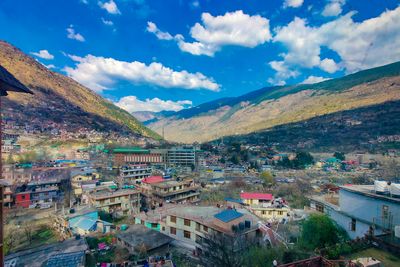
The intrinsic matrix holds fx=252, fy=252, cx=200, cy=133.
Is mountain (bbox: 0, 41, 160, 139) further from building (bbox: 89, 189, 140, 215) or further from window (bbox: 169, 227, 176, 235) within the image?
window (bbox: 169, 227, 176, 235)

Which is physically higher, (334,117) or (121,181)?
(334,117)

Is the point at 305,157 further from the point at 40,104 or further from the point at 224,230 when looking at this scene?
the point at 40,104

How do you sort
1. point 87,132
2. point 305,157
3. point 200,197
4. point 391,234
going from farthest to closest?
point 87,132 < point 305,157 < point 200,197 < point 391,234

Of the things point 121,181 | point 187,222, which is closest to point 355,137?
point 121,181

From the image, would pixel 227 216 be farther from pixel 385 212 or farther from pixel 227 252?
pixel 385 212

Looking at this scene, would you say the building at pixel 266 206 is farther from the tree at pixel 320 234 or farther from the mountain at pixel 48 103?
the mountain at pixel 48 103

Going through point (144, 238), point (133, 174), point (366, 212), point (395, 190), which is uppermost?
point (395, 190)

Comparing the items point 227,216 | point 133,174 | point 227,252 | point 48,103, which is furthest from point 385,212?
point 48,103
